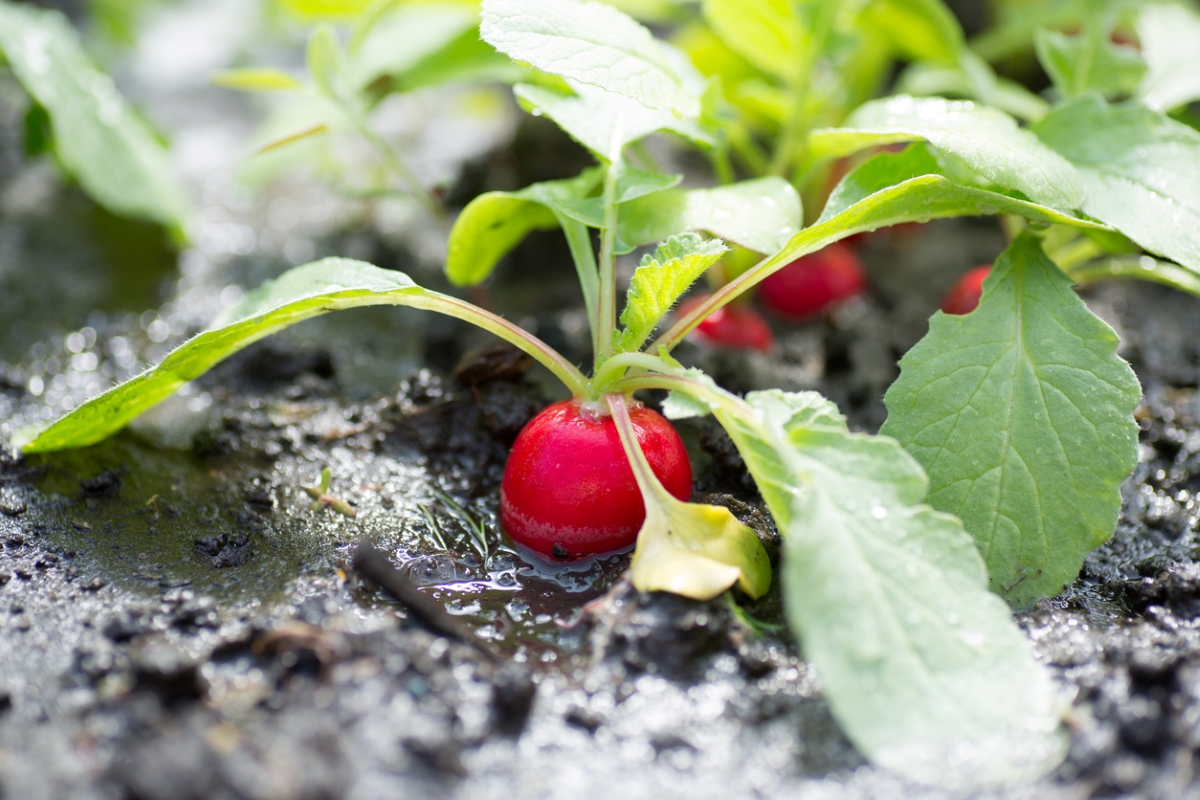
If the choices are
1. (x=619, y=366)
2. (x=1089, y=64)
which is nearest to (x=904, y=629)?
(x=619, y=366)

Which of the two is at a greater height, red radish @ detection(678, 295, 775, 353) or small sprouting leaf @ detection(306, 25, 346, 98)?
small sprouting leaf @ detection(306, 25, 346, 98)

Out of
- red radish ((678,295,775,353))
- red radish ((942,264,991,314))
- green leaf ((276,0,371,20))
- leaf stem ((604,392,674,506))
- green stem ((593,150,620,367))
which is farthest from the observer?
green leaf ((276,0,371,20))

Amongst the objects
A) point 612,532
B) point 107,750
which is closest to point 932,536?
point 612,532

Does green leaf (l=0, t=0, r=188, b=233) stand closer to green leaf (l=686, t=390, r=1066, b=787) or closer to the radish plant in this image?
the radish plant

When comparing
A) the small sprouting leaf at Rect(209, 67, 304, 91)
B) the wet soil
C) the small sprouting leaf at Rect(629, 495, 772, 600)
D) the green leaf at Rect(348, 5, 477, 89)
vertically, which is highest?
the green leaf at Rect(348, 5, 477, 89)

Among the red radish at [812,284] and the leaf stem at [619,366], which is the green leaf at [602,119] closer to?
the leaf stem at [619,366]

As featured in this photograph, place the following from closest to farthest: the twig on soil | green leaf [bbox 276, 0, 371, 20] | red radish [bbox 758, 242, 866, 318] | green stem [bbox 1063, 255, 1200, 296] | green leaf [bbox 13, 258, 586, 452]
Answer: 1. the twig on soil
2. green leaf [bbox 13, 258, 586, 452]
3. green stem [bbox 1063, 255, 1200, 296]
4. red radish [bbox 758, 242, 866, 318]
5. green leaf [bbox 276, 0, 371, 20]

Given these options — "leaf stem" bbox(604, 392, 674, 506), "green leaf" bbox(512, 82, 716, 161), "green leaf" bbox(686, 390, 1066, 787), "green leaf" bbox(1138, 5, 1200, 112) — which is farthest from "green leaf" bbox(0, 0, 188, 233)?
→ "green leaf" bbox(1138, 5, 1200, 112)
